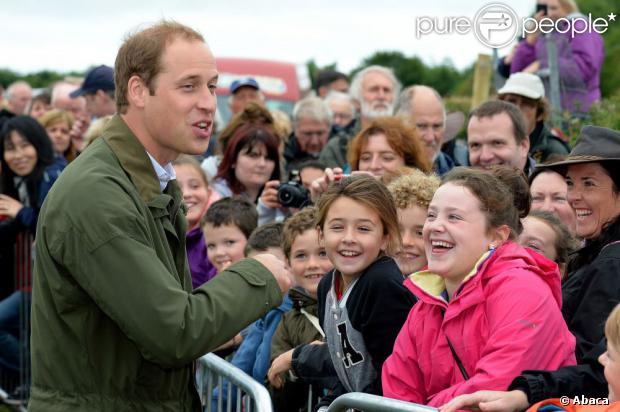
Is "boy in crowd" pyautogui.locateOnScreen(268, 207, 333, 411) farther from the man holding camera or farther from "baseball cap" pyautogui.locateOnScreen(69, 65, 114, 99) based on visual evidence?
"baseball cap" pyautogui.locateOnScreen(69, 65, 114, 99)

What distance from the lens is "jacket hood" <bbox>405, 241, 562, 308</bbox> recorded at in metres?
3.81

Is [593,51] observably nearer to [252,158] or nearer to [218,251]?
[252,158]

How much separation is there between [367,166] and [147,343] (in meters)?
3.51

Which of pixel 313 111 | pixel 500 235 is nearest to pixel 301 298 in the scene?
pixel 500 235

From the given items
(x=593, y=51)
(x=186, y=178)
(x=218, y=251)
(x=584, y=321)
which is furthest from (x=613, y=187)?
(x=593, y=51)

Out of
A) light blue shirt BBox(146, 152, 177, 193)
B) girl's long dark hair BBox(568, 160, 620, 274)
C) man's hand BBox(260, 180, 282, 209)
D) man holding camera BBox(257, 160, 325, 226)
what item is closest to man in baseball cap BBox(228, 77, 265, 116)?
man holding camera BBox(257, 160, 325, 226)

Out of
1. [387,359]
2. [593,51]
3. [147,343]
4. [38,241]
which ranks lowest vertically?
[387,359]

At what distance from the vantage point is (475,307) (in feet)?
12.4

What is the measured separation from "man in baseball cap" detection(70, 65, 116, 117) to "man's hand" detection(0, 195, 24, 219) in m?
1.33

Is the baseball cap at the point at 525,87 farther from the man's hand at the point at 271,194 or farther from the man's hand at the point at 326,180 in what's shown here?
the man's hand at the point at 326,180

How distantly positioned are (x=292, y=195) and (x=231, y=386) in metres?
2.17

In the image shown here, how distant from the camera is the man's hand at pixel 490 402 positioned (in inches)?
135

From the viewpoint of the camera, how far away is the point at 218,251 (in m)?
6.57

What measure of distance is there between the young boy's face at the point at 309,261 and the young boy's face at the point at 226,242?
3.26ft
